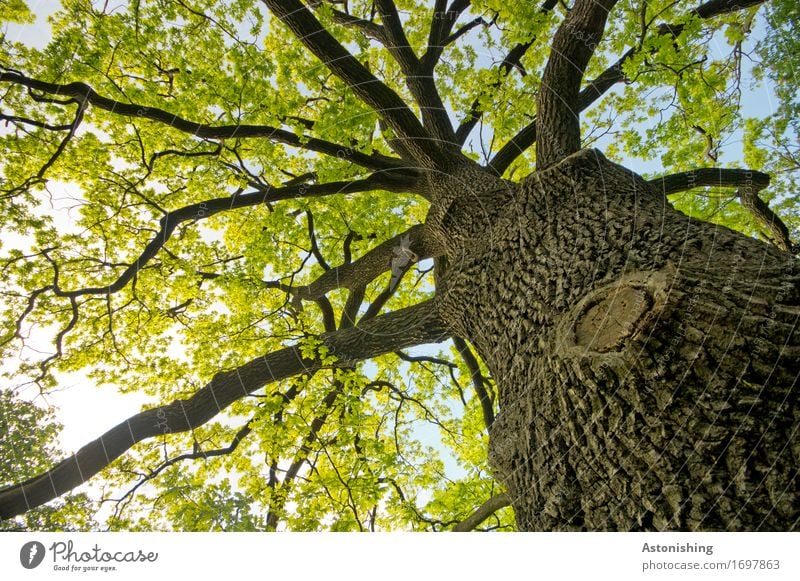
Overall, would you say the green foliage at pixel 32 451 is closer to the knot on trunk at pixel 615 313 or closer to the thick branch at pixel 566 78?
the knot on trunk at pixel 615 313

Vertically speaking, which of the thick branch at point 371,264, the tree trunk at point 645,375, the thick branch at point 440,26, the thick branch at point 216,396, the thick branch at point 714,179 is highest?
the thick branch at point 440,26

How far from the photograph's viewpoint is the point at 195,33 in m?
4.79

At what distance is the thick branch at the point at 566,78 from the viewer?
3.21 meters

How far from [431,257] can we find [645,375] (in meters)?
3.44

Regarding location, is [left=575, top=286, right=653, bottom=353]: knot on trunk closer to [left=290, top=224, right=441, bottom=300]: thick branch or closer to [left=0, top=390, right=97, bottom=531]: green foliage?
[left=290, top=224, right=441, bottom=300]: thick branch

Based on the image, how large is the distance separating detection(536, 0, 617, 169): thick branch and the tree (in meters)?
0.02

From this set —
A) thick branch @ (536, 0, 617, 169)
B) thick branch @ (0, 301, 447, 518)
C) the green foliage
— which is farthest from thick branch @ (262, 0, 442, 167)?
the green foliage

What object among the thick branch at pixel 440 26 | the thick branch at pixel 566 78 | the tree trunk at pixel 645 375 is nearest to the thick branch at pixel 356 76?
the thick branch at pixel 566 78

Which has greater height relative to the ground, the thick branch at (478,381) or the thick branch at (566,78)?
the thick branch at (566,78)

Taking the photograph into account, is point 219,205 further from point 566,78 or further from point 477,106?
point 477,106

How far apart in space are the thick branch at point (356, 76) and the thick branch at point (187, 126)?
572 mm

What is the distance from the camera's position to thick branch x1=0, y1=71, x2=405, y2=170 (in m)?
3.55

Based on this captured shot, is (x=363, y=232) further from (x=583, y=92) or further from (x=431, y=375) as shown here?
(x=583, y=92)

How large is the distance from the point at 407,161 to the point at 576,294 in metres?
3.20
